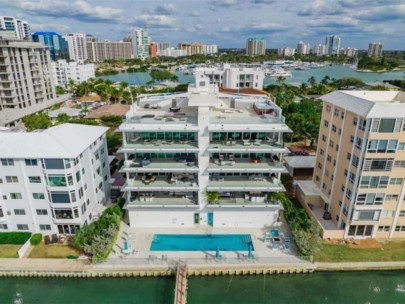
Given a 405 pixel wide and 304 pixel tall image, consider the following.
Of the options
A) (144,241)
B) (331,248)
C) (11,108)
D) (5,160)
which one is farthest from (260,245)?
(11,108)

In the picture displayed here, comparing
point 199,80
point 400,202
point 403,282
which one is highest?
point 199,80

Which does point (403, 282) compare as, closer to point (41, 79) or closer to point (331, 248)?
point (331, 248)

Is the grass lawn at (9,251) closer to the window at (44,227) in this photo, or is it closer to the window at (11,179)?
the window at (44,227)

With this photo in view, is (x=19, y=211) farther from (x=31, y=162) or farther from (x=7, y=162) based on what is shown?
(x=31, y=162)

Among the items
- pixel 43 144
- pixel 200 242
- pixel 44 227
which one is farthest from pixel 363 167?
pixel 44 227

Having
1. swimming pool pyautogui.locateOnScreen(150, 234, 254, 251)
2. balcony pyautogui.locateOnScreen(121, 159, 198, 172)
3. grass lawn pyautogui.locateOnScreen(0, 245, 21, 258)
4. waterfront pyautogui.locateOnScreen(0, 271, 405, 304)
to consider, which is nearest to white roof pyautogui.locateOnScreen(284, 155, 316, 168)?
swimming pool pyautogui.locateOnScreen(150, 234, 254, 251)

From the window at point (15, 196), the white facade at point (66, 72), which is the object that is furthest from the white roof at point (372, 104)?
the white facade at point (66, 72)
